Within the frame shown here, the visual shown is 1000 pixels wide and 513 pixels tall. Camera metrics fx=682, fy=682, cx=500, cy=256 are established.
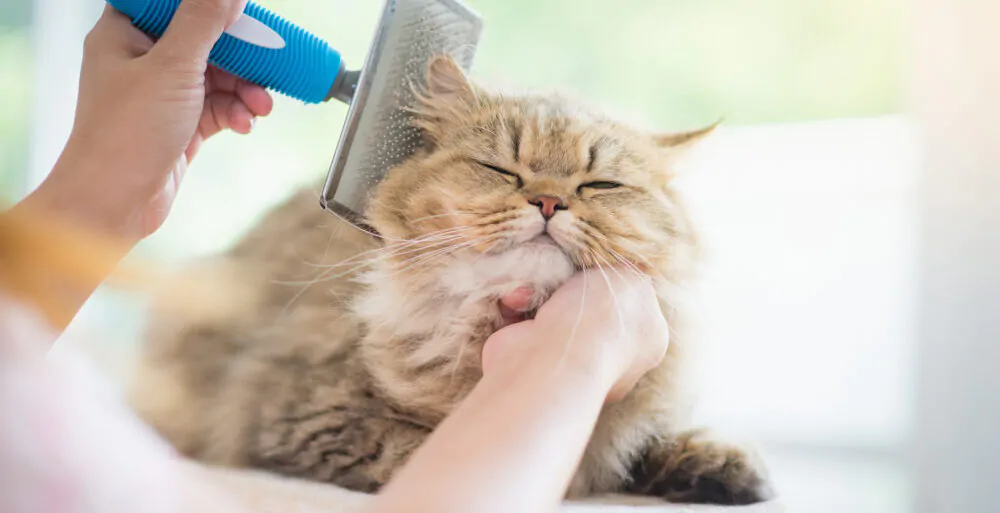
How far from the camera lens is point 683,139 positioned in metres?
1.13

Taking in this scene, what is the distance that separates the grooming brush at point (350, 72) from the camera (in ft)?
3.18

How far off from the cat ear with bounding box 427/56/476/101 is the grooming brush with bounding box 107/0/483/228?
0.03m

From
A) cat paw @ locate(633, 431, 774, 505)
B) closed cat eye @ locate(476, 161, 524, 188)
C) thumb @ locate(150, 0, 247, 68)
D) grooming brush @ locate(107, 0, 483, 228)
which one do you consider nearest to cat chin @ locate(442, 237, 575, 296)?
closed cat eye @ locate(476, 161, 524, 188)

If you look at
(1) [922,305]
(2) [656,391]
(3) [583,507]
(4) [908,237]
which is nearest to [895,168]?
(4) [908,237]

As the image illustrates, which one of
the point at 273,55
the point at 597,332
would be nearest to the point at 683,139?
the point at 597,332

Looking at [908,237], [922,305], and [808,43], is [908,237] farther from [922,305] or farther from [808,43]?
[808,43]

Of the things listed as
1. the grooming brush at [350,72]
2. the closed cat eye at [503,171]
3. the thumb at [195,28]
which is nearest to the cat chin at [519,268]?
the closed cat eye at [503,171]

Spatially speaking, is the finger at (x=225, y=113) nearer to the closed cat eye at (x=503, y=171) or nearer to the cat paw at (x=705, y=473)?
the closed cat eye at (x=503, y=171)

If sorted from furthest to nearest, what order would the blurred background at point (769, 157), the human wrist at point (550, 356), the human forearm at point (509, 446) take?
the blurred background at point (769, 157) → the human wrist at point (550, 356) → the human forearm at point (509, 446)

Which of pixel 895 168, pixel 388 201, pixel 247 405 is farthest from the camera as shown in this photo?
pixel 895 168

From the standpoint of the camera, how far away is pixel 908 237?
1.44 metres

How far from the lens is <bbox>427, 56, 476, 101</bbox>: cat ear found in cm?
108

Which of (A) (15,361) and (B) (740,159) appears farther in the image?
(B) (740,159)

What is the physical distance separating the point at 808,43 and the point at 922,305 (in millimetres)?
649
